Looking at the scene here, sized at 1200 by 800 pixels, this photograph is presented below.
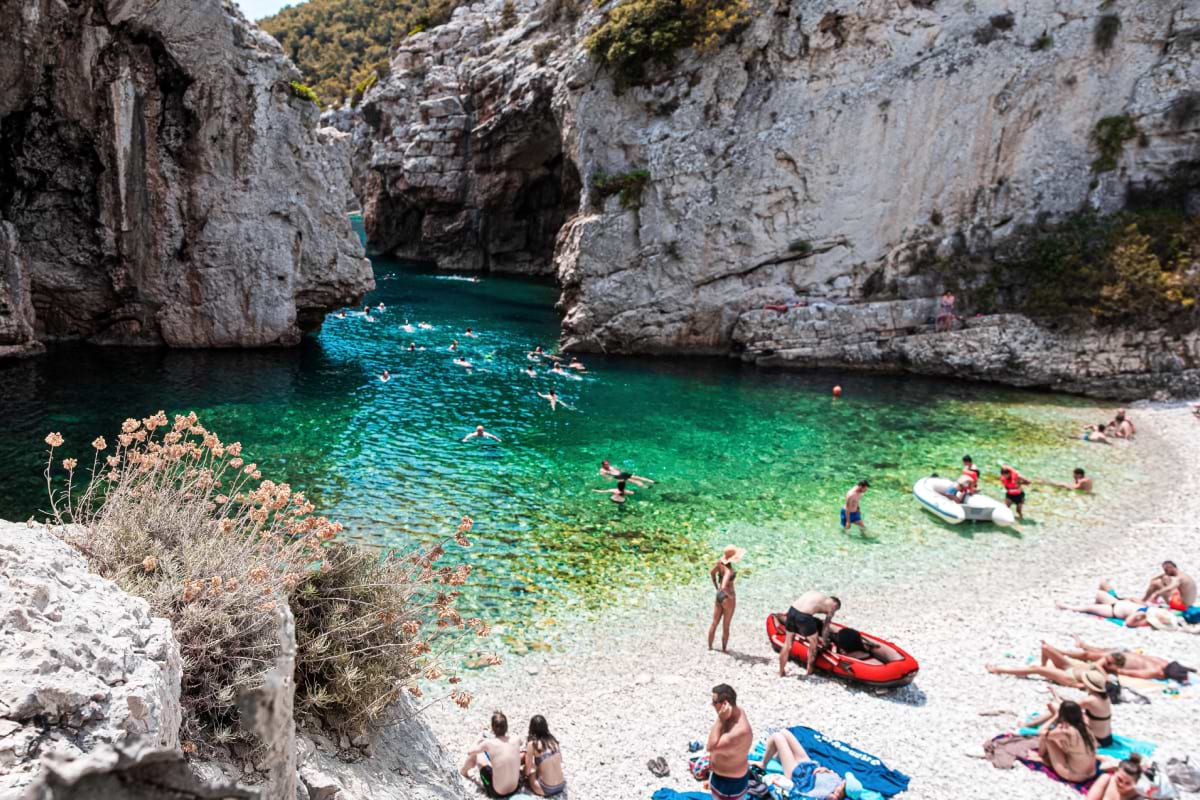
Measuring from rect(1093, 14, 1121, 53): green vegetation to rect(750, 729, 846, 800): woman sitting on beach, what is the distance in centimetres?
3027

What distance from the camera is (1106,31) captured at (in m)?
26.7

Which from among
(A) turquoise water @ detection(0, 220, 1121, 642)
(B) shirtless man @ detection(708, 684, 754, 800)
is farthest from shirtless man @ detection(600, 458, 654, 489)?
(B) shirtless man @ detection(708, 684, 754, 800)

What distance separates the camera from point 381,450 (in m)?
18.6

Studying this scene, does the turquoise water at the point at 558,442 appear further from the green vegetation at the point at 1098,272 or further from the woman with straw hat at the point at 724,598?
the green vegetation at the point at 1098,272

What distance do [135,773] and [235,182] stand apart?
2837 cm

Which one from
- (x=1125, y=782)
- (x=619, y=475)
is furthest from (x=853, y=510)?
(x=1125, y=782)

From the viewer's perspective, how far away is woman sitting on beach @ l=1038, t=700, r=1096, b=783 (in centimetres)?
770

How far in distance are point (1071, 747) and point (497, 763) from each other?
242 inches

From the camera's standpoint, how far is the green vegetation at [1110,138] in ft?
88.3

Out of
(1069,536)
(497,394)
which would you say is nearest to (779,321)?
(497,394)

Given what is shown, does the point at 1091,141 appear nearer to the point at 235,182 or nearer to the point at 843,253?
the point at 843,253

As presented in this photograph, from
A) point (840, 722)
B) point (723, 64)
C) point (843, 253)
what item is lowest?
point (840, 722)

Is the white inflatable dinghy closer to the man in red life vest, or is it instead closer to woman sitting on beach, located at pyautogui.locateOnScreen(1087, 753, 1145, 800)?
the man in red life vest

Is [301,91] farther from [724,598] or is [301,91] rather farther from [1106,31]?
[1106,31]
